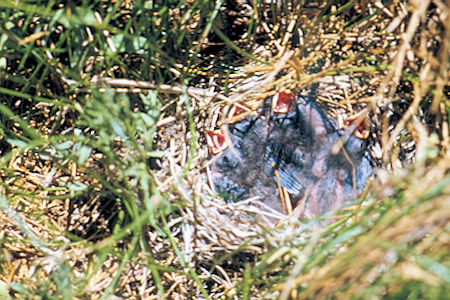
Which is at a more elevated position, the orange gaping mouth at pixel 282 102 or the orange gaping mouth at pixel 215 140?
the orange gaping mouth at pixel 282 102

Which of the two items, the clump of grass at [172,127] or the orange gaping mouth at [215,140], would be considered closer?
the clump of grass at [172,127]

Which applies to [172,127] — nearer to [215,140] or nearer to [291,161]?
[215,140]

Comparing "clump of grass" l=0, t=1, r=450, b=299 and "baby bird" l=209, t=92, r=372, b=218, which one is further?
"baby bird" l=209, t=92, r=372, b=218

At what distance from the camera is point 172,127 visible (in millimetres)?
1485

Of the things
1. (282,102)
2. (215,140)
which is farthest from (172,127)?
(282,102)

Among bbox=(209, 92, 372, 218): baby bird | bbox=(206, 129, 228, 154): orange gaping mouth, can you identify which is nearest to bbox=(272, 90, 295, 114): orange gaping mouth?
bbox=(209, 92, 372, 218): baby bird

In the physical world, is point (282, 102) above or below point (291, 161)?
above

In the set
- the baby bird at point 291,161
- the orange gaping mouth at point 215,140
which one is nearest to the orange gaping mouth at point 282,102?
the baby bird at point 291,161

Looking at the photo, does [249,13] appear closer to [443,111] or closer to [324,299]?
[443,111]

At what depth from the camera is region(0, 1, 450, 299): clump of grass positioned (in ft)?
3.87

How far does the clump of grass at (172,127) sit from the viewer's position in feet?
3.87

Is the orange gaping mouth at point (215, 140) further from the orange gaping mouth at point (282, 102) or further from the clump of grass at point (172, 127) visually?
the orange gaping mouth at point (282, 102)

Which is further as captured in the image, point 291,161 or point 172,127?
point 291,161

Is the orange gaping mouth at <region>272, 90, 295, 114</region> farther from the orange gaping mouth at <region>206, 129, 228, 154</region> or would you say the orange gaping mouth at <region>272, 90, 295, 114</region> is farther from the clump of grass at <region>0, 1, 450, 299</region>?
the orange gaping mouth at <region>206, 129, 228, 154</region>
